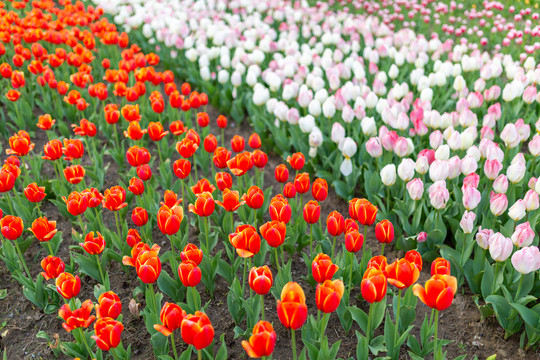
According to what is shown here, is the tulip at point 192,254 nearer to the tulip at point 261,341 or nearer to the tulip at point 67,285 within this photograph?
the tulip at point 67,285

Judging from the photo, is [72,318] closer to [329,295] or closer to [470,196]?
[329,295]

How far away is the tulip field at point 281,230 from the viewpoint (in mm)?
2334

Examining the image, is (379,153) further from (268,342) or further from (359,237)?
(268,342)

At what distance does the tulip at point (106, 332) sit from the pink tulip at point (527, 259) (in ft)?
5.98

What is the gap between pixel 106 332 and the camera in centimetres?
202

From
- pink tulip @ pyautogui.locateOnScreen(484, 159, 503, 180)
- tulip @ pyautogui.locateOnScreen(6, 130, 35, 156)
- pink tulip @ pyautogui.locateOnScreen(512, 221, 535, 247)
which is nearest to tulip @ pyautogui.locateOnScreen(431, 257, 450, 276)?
pink tulip @ pyautogui.locateOnScreen(512, 221, 535, 247)

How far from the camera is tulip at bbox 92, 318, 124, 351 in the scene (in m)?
2.02

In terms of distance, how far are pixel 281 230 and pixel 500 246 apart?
3.53ft

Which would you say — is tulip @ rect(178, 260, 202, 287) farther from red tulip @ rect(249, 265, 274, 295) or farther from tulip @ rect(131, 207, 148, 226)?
tulip @ rect(131, 207, 148, 226)

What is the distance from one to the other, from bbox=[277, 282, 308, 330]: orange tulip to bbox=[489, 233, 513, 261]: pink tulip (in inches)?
46.3

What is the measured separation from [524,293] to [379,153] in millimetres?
1347

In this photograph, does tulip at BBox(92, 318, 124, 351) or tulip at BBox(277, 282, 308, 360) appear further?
tulip at BBox(92, 318, 124, 351)

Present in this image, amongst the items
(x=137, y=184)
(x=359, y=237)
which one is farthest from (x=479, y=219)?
(x=137, y=184)

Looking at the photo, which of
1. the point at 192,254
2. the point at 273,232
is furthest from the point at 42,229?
the point at 273,232
